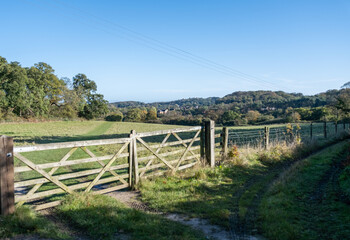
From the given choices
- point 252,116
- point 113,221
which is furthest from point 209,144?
point 252,116

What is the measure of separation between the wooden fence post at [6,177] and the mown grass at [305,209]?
4857 mm

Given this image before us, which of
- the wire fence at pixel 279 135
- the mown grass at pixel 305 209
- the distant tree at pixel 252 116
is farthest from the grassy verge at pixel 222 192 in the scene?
the distant tree at pixel 252 116

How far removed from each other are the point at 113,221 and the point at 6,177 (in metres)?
2.17

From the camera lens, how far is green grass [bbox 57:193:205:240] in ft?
14.5

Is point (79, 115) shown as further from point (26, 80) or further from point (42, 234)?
point (42, 234)

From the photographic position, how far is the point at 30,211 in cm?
481

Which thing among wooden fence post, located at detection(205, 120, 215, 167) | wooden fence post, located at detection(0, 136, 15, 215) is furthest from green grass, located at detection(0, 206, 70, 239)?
wooden fence post, located at detection(205, 120, 215, 167)

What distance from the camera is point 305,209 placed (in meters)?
5.71

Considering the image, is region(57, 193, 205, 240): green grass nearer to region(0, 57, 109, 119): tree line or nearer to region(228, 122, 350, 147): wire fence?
region(228, 122, 350, 147): wire fence

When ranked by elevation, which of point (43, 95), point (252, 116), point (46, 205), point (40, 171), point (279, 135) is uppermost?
point (43, 95)

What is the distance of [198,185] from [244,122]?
4885cm

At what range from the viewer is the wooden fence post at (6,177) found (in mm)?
4613

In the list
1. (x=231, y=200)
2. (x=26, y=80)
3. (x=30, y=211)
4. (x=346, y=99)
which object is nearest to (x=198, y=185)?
(x=231, y=200)

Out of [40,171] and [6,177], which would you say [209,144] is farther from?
[6,177]
